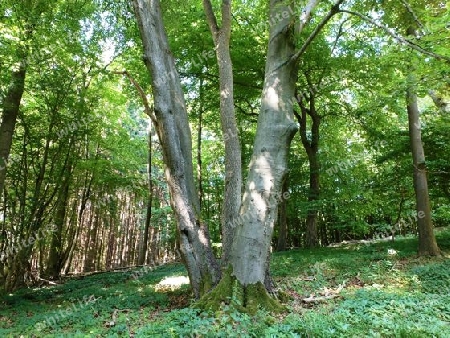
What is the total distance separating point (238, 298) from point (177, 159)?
214 centimetres

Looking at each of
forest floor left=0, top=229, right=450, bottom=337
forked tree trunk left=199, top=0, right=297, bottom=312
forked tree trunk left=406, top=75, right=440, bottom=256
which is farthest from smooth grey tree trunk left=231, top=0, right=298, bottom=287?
forked tree trunk left=406, top=75, right=440, bottom=256

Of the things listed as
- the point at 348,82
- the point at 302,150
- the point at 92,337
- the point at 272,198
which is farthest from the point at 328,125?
the point at 92,337

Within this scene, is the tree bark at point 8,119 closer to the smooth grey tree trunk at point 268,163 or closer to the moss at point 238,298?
the smooth grey tree trunk at point 268,163

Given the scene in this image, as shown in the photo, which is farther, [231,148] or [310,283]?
[310,283]

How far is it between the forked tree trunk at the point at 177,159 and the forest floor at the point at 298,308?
70 cm

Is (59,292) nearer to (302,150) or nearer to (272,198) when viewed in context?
(272,198)

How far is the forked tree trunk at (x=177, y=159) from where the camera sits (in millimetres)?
4840

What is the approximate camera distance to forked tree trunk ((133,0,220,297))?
191 inches

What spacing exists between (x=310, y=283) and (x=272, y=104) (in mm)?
3238

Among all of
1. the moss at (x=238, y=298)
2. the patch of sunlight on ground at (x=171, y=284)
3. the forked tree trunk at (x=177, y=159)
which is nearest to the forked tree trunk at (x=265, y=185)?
the moss at (x=238, y=298)

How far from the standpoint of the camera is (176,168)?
4969mm

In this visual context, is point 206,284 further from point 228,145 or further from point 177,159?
point 228,145

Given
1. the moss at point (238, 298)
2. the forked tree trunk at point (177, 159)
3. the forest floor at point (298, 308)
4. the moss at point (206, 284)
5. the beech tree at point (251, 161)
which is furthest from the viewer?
the forked tree trunk at point (177, 159)

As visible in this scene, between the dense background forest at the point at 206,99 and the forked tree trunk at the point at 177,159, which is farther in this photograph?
the dense background forest at the point at 206,99
